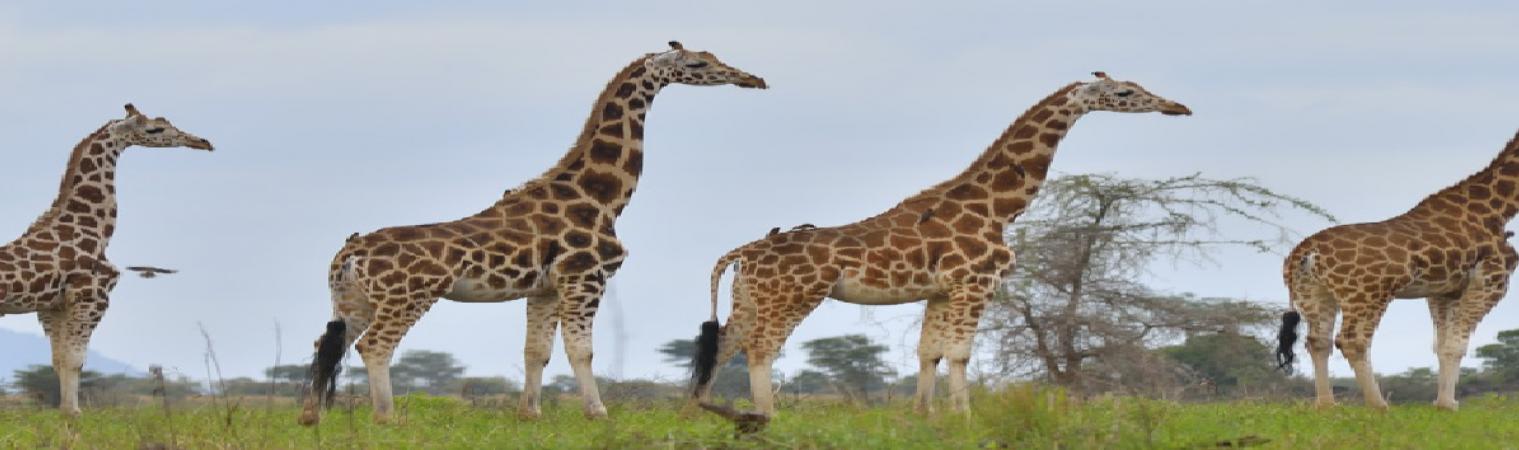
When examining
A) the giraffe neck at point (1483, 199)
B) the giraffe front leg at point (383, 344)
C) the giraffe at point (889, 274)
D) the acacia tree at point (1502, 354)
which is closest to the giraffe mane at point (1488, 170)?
the giraffe neck at point (1483, 199)

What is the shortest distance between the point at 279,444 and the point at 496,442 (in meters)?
1.71

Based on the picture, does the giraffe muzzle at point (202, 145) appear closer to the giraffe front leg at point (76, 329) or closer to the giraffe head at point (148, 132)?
the giraffe head at point (148, 132)

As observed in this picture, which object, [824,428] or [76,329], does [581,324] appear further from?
[76,329]

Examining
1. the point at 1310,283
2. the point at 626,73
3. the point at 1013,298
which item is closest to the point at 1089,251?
the point at 1013,298

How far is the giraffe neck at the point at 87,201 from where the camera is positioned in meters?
19.8

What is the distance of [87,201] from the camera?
2030 cm

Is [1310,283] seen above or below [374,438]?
above

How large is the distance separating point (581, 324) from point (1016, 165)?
446cm

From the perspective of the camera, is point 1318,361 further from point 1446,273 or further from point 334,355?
point 334,355

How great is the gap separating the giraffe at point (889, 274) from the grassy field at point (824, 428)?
0.76 m

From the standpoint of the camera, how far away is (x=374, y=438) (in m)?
14.7

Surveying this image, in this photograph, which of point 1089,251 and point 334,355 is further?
point 1089,251

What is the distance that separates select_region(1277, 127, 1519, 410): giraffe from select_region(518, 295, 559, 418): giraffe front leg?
7.58 meters

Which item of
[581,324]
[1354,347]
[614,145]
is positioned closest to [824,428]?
[581,324]
